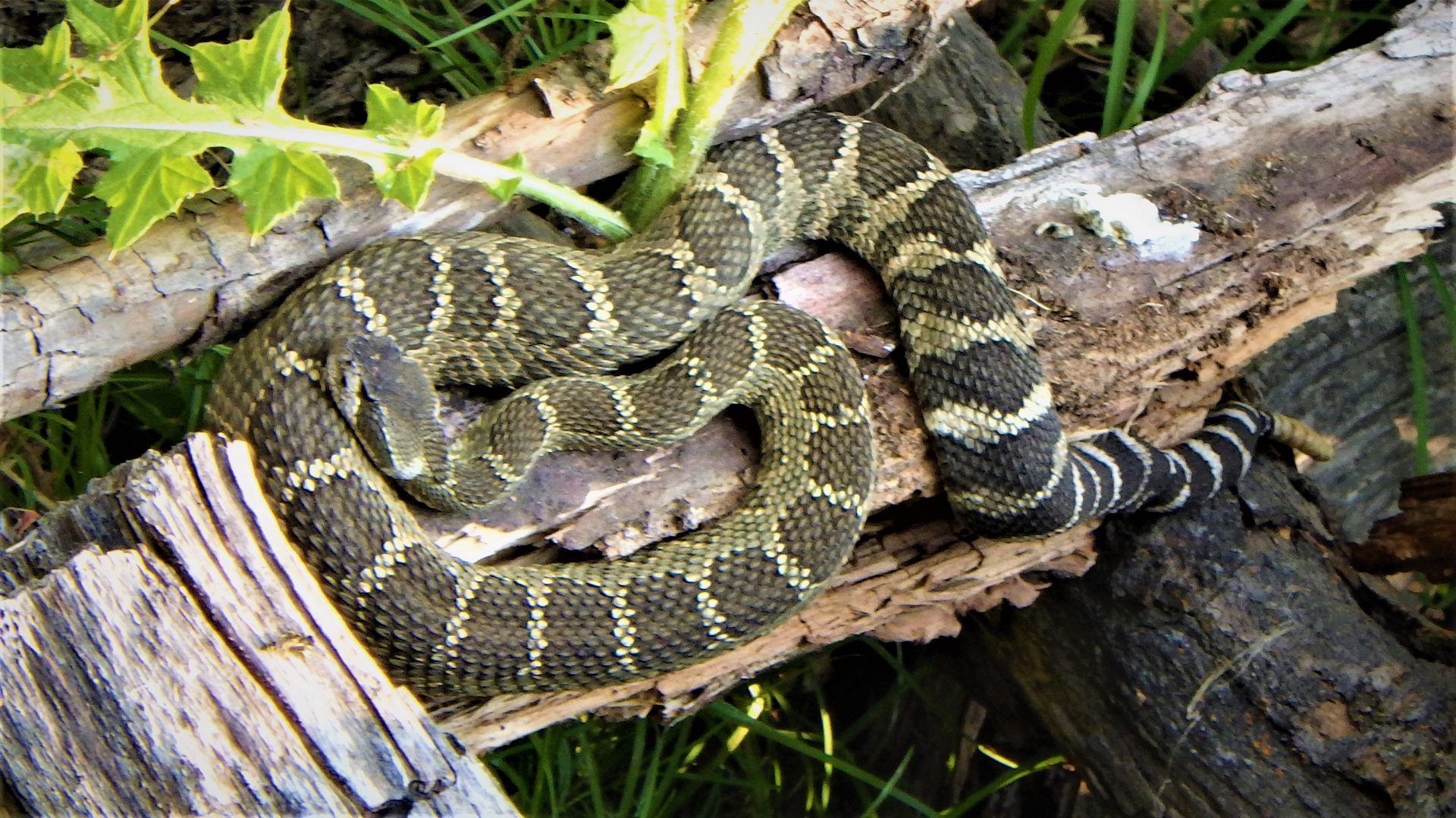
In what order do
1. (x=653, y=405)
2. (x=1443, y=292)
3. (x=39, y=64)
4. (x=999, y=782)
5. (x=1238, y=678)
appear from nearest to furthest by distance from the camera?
(x=39, y=64) < (x=653, y=405) < (x=1238, y=678) < (x=999, y=782) < (x=1443, y=292)

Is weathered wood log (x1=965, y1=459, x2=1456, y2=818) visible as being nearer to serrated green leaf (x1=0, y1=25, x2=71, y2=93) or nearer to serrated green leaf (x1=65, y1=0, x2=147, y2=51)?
serrated green leaf (x1=65, y1=0, x2=147, y2=51)

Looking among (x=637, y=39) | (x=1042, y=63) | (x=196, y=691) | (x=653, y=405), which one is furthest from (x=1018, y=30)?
(x=196, y=691)

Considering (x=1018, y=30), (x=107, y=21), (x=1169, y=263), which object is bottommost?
(x=1169, y=263)

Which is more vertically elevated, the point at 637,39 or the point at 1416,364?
the point at 637,39

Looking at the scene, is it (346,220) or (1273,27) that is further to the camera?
(1273,27)

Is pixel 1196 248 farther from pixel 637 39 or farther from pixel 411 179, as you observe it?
pixel 411 179

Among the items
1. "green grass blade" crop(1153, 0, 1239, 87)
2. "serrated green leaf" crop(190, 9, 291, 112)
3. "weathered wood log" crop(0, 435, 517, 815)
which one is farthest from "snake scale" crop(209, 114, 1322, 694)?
"green grass blade" crop(1153, 0, 1239, 87)

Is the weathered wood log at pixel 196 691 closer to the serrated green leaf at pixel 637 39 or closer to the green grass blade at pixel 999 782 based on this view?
the serrated green leaf at pixel 637 39
